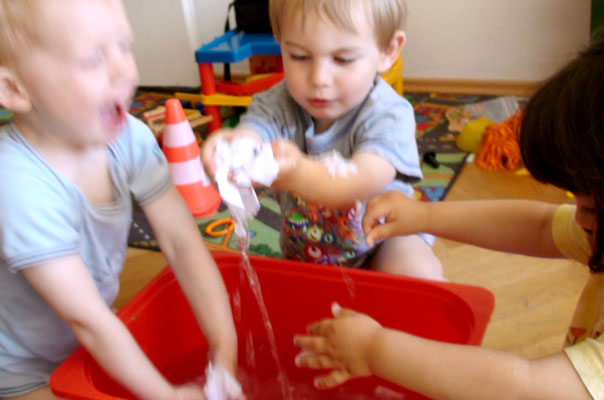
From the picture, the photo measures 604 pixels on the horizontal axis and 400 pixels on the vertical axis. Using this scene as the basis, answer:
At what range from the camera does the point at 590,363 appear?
466mm

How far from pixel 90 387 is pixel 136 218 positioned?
2.56 ft

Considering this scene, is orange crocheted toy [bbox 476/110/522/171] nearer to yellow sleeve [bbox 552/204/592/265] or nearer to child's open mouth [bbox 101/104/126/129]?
yellow sleeve [bbox 552/204/592/265]

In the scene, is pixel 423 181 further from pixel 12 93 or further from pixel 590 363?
pixel 12 93

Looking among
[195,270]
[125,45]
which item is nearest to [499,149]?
[195,270]

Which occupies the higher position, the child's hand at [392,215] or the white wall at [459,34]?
the child's hand at [392,215]

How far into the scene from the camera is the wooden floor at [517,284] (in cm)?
89

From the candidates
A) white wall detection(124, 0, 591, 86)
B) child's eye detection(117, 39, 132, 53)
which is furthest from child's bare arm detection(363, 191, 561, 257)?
white wall detection(124, 0, 591, 86)

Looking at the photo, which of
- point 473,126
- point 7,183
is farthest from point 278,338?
point 473,126

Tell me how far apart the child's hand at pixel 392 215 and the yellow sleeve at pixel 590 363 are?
28cm

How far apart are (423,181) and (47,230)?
1.02 m

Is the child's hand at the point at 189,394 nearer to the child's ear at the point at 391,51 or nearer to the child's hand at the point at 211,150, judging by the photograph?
the child's hand at the point at 211,150

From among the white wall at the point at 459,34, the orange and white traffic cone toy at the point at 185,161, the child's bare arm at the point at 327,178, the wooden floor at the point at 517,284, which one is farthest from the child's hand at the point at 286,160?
the white wall at the point at 459,34

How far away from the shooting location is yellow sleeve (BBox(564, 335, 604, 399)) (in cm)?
46

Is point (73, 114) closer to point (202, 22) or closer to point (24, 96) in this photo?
point (24, 96)
